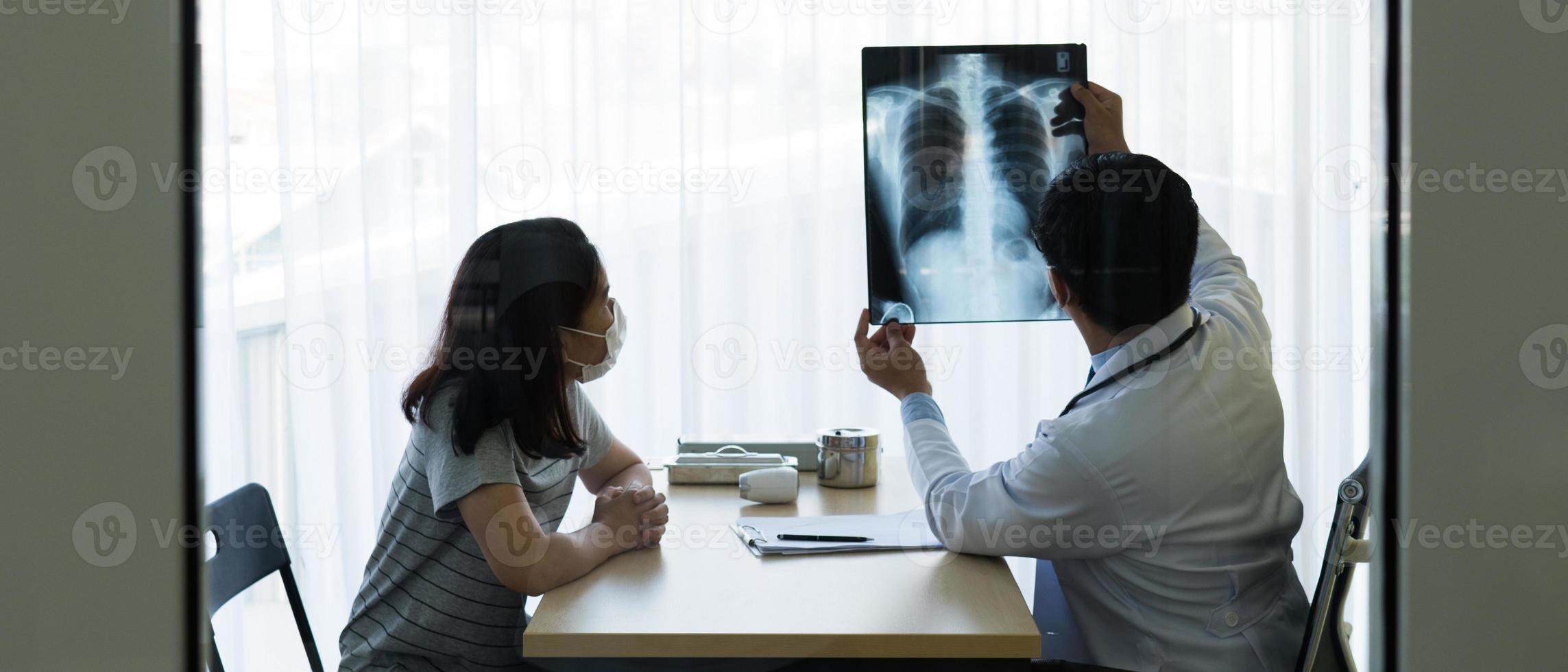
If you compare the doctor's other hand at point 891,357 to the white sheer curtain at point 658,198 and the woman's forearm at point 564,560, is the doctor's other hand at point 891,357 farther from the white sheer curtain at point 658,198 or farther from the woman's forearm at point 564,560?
the woman's forearm at point 564,560

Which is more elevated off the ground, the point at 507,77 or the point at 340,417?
the point at 507,77

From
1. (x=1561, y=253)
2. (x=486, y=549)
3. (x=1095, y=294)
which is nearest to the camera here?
(x=1561, y=253)

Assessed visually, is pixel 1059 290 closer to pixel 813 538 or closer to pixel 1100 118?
pixel 1100 118

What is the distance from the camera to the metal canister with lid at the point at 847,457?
1135 millimetres

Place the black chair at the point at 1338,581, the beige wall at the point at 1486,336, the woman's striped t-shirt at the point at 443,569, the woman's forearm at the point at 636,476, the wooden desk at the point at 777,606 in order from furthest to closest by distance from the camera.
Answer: the woman's forearm at the point at 636,476 → the woman's striped t-shirt at the point at 443,569 → the wooden desk at the point at 777,606 → the black chair at the point at 1338,581 → the beige wall at the point at 1486,336

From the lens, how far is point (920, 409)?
40.9 inches

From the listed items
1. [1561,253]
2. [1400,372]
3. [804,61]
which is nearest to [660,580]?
[804,61]

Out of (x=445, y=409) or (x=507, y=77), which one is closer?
(x=507, y=77)

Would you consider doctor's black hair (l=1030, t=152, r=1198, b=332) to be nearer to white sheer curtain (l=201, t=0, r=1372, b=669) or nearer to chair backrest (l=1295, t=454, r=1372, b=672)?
white sheer curtain (l=201, t=0, r=1372, b=669)

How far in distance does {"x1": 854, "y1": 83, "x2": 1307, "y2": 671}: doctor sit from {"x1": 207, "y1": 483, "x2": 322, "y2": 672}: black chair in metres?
0.60

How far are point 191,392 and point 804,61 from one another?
2.04ft

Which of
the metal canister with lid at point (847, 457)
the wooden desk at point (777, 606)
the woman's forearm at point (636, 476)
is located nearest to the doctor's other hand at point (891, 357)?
the metal canister with lid at point (847, 457)

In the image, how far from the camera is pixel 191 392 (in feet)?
2.59

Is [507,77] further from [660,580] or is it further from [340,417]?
[660,580]
